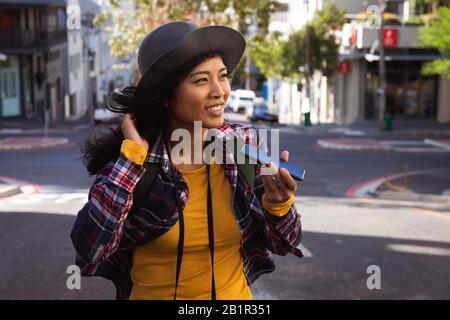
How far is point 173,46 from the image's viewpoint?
9.31ft

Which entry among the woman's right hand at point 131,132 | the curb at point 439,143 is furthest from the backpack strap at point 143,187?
the curb at point 439,143

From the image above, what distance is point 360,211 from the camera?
13773 mm

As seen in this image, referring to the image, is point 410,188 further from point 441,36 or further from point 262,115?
point 262,115

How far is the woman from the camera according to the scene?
2.79 meters

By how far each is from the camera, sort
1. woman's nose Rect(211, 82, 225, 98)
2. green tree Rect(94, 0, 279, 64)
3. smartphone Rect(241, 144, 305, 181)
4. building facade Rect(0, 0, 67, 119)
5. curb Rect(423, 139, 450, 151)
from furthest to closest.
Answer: building facade Rect(0, 0, 67, 119)
green tree Rect(94, 0, 279, 64)
curb Rect(423, 139, 450, 151)
woman's nose Rect(211, 82, 225, 98)
smartphone Rect(241, 144, 305, 181)

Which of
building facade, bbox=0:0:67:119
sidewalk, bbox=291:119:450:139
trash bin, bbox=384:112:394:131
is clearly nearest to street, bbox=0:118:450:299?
sidewalk, bbox=291:119:450:139

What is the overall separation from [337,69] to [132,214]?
1551 inches

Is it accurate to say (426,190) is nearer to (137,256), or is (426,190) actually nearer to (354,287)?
(354,287)

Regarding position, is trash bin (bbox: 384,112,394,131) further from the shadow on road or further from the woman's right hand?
the woman's right hand

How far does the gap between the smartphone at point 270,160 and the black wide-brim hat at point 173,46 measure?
1.47 ft

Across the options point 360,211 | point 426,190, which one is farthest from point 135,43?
point 360,211

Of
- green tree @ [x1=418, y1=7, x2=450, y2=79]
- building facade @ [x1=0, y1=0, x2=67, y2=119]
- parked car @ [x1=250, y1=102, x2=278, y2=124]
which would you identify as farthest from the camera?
building facade @ [x1=0, y1=0, x2=67, y2=119]

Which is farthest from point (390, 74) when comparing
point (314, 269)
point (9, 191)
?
point (314, 269)
